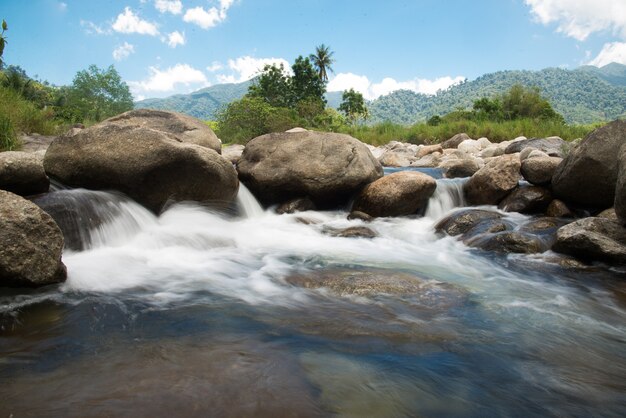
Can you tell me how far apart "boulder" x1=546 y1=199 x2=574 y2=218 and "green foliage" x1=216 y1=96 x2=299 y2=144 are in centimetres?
2164

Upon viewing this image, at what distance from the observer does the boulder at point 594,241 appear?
5.16m

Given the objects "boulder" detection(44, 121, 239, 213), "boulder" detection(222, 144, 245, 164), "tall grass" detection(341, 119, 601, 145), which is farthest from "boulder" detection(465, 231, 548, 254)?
"tall grass" detection(341, 119, 601, 145)

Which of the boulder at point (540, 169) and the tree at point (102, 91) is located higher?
the tree at point (102, 91)

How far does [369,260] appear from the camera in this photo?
5719 millimetres

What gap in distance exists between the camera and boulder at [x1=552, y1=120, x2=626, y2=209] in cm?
649

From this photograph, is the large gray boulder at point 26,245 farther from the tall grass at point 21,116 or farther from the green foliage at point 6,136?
the tall grass at point 21,116

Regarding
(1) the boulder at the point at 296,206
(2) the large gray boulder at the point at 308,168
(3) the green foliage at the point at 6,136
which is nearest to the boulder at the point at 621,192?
(2) the large gray boulder at the point at 308,168

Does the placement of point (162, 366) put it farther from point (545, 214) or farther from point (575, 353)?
point (545, 214)

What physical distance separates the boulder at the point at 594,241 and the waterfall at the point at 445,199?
3077 mm

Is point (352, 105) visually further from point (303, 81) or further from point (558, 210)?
point (558, 210)

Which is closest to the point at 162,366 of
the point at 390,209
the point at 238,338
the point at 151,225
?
the point at 238,338

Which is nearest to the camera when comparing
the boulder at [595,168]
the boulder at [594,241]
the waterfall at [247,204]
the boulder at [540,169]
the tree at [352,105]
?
the boulder at [594,241]

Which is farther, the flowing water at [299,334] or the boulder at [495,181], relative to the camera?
the boulder at [495,181]

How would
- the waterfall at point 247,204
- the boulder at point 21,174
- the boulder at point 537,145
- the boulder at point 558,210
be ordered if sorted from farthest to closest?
1. the boulder at point 537,145
2. the waterfall at point 247,204
3. the boulder at point 558,210
4. the boulder at point 21,174
